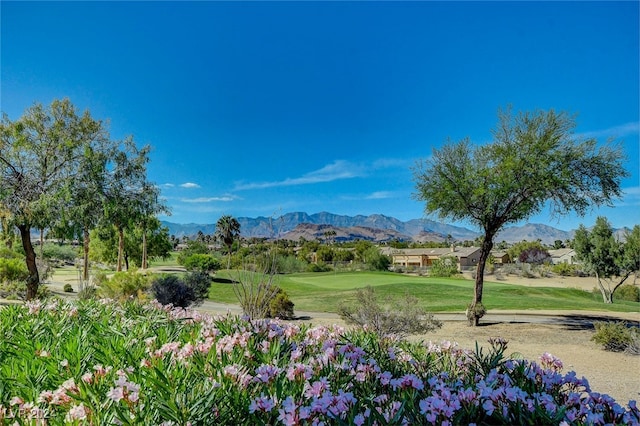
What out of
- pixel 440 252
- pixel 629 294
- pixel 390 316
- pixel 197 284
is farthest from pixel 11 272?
pixel 440 252

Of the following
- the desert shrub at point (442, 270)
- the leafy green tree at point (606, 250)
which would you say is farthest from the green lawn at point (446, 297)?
the desert shrub at point (442, 270)

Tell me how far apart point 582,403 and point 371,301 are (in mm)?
10701

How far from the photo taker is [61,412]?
208cm

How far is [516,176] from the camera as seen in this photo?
1556 cm

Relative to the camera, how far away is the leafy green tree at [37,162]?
1419 cm

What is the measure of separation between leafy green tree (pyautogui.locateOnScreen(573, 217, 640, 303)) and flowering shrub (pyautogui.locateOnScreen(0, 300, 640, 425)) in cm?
3164

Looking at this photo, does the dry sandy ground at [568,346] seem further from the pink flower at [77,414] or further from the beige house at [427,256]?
the beige house at [427,256]

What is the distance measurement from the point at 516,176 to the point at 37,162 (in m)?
18.3

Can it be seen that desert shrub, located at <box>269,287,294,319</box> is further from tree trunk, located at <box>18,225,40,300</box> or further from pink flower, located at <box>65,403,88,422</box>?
pink flower, located at <box>65,403,88,422</box>

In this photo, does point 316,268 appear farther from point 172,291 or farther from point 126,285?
point 126,285

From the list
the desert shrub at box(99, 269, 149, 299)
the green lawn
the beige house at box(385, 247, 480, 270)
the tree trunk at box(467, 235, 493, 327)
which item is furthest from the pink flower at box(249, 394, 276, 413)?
the beige house at box(385, 247, 480, 270)

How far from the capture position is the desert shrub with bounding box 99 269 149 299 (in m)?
16.9

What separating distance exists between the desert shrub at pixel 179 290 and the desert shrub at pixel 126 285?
0.61m

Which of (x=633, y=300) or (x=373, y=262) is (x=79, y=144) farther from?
(x=373, y=262)
